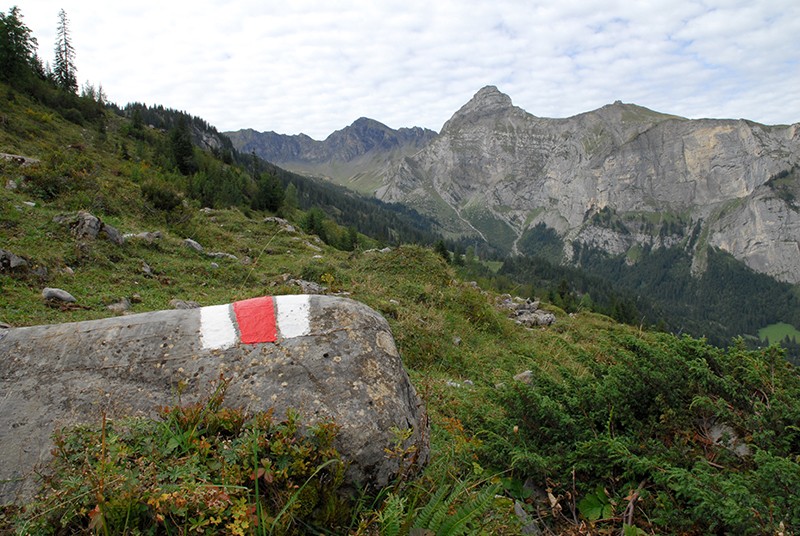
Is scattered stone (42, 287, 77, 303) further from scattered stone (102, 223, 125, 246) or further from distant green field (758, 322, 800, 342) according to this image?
distant green field (758, 322, 800, 342)

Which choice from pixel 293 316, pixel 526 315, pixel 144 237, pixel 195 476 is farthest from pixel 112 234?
pixel 526 315

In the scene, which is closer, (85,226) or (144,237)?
(85,226)

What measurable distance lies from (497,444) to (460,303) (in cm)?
1017

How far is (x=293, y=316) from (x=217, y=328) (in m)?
0.66

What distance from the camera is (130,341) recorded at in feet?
11.1

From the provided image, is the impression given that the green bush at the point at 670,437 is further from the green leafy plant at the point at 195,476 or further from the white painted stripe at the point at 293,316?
the white painted stripe at the point at 293,316

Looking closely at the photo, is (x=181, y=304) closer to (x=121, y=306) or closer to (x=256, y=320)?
(x=121, y=306)

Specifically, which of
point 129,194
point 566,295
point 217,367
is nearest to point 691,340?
point 217,367

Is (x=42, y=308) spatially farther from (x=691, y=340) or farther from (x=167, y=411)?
(x=691, y=340)

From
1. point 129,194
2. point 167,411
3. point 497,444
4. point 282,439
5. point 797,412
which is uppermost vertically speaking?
point 129,194

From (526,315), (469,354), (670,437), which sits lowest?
(526,315)

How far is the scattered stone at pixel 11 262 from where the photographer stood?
26.5 feet

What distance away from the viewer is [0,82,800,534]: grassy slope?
11.4 ft

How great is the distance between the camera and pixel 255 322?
11.7ft
